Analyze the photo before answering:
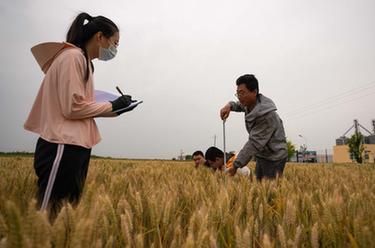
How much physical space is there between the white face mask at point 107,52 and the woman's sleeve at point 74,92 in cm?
30

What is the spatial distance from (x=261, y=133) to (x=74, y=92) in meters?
2.00

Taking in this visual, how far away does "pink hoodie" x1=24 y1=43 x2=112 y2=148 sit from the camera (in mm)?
1607

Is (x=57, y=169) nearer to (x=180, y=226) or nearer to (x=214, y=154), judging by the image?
(x=180, y=226)

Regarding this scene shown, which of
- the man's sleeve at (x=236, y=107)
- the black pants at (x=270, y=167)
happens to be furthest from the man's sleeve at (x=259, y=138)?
the man's sleeve at (x=236, y=107)

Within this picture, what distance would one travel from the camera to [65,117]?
163cm

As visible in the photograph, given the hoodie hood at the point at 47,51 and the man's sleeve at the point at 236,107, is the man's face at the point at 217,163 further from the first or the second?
the hoodie hood at the point at 47,51

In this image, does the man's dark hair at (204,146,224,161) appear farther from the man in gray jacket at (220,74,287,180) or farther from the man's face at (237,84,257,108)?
the man's face at (237,84,257,108)

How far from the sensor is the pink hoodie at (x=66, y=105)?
1607mm

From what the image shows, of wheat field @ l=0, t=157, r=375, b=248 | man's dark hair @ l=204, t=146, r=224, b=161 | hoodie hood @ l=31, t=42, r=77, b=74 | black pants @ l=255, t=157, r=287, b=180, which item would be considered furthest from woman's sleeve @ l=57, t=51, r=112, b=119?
man's dark hair @ l=204, t=146, r=224, b=161

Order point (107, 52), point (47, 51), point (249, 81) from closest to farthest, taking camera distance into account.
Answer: point (47, 51) < point (107, 52) < point (249, 81)

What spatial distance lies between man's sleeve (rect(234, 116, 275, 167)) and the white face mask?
1.60 meters

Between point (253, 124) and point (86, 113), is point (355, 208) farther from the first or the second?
point (253, 124)

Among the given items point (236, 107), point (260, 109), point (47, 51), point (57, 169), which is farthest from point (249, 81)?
point (57, 169)

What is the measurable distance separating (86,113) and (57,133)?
7.3 inches
